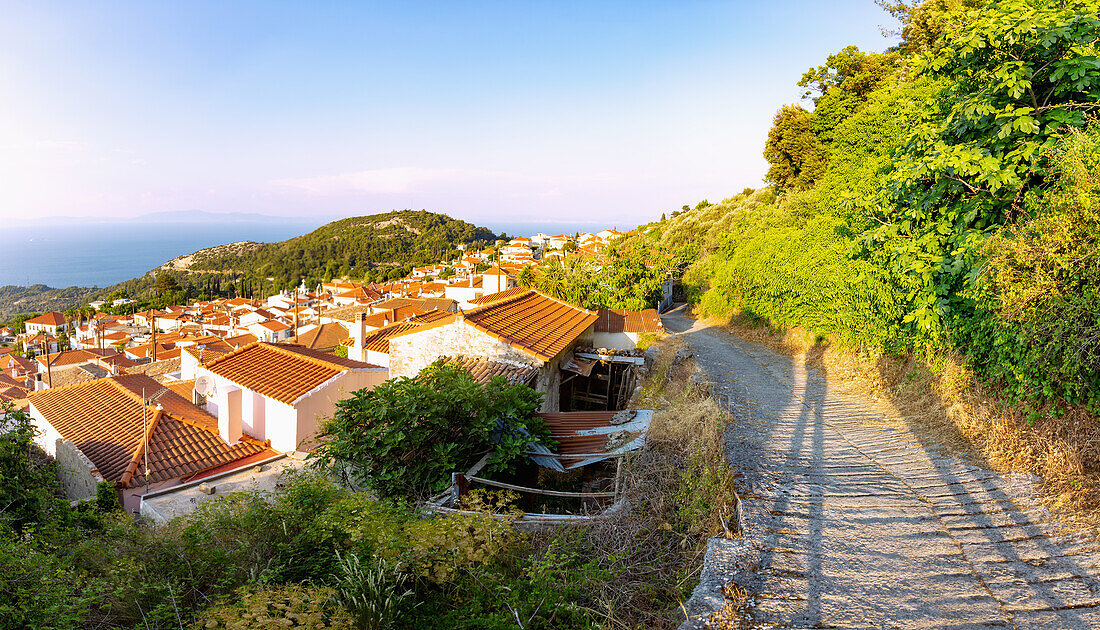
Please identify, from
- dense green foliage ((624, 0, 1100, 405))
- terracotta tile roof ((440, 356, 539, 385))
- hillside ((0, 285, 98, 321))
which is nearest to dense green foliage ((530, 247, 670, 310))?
terracotta tile roof ((440, 356, 539, 385))

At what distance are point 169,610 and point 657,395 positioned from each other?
10.4 m

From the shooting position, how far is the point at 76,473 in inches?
528

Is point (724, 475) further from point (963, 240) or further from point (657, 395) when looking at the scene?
point (657, 395)

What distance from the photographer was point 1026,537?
468cm

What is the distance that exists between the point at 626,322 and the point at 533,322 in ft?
30.1

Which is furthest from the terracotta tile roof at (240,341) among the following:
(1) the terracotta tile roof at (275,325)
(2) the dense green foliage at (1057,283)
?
(2) the dense green foliage at (1057,283)

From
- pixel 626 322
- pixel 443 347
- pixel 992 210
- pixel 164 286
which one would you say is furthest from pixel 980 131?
pixel 164 286

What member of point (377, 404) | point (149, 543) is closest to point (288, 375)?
point (377, 404)

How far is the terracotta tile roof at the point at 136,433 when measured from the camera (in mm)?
12852

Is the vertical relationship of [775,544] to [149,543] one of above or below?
above

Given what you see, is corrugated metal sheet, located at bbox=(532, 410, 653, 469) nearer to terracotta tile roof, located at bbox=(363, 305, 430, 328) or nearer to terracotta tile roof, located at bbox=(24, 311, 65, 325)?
terracotta tile roof, located at bbox=(363, 305, 430, 328)

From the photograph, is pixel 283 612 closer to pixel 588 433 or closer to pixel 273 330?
pixel 588 433

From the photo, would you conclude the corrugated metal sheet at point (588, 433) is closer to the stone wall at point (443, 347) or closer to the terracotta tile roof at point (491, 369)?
the terracotta tile roof at point (491, 369)

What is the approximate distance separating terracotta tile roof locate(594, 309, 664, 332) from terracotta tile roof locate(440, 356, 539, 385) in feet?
36.2
